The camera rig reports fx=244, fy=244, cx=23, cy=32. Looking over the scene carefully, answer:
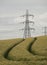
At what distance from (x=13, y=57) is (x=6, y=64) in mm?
9793

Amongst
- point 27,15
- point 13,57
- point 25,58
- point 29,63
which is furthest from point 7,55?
point 27,15

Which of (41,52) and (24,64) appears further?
(41,52)

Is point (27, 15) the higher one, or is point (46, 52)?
point (27, 15)

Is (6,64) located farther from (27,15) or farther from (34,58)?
(27,15)

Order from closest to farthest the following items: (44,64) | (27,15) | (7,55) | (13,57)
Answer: (44,64), (13,57), (7,55), (27,15)

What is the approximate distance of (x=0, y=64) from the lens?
30.4m

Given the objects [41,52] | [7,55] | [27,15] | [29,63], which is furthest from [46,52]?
[27,15]

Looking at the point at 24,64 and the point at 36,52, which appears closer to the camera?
the point at 24,64

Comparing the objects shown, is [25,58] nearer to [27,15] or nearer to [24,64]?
[24,64]

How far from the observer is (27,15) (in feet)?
302

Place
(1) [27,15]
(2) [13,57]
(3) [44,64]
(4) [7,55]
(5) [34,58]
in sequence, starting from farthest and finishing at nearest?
(1) [27,15]
(4) [7,55]
(2) [13,57]
(5) [34,58]
(3) [44,64]

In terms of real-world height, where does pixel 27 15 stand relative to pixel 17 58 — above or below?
above

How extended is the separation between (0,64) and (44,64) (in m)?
5.47

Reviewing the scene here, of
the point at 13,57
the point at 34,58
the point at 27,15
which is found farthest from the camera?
the point at 27,15
